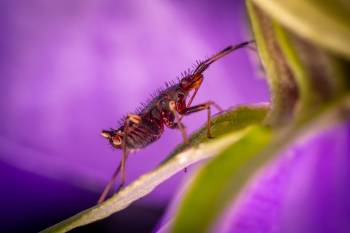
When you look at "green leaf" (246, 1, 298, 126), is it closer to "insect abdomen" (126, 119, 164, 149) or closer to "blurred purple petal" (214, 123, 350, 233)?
"blurred purple petal" (214, 123, 350, 233)

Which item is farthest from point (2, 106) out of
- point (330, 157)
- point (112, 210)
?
point (330, 157)

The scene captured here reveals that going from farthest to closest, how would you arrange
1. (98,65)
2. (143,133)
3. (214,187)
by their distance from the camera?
(98,65)
(143,133)
(214,187)

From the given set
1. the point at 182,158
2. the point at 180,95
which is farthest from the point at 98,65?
the point at 182,158

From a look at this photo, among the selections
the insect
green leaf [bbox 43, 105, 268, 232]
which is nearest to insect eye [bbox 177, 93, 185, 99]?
the insect

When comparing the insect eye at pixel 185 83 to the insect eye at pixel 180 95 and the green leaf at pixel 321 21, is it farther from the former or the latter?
the green leaf at pixel 321 21

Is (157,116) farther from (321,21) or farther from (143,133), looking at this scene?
(321,21)

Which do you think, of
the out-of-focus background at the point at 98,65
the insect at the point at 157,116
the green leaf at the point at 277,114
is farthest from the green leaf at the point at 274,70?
the out-of-focus background at the point at 98,65

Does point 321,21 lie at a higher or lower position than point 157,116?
higher
